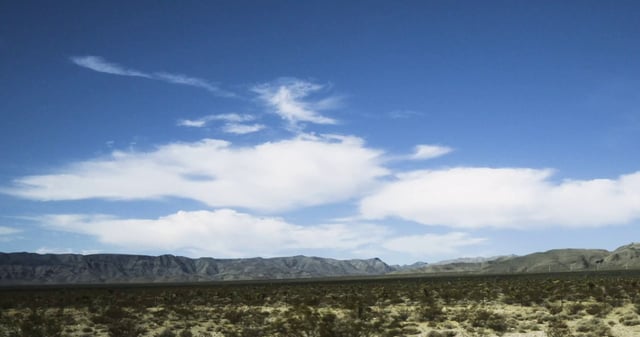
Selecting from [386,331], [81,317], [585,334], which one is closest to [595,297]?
[585,334]

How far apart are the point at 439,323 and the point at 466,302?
36.3 feet

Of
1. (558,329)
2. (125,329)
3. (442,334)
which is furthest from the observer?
(125,329)

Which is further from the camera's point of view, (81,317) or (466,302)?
(466,302)

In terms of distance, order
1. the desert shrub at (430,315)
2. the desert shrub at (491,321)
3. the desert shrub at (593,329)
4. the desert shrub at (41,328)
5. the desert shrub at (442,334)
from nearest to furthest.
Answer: the desert shrub at (593,329) → the desert shrub at (442,334) → the desert shrub at (491,321) → the desert shrub at (41,328) → the desert shrub at (430,315)

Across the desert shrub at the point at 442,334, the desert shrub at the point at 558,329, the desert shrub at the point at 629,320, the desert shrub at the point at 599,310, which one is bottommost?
the desert shrub at the point at 442,334

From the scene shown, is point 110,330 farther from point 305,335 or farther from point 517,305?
point 517,305

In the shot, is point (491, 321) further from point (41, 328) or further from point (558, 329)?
point (41, 328)

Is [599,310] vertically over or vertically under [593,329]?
over

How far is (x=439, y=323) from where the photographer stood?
24.2 metres

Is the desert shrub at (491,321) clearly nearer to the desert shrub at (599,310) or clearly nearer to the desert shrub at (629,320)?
the desert shrub at (599,310)

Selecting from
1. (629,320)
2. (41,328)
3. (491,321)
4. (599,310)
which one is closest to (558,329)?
(491,321)

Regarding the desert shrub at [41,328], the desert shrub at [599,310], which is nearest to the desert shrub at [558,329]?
the desert shrub at [599,310]

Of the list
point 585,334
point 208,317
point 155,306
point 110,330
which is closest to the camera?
point 585,334

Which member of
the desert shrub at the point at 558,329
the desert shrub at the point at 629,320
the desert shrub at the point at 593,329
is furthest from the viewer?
the desert shrub at the point at 629,320
